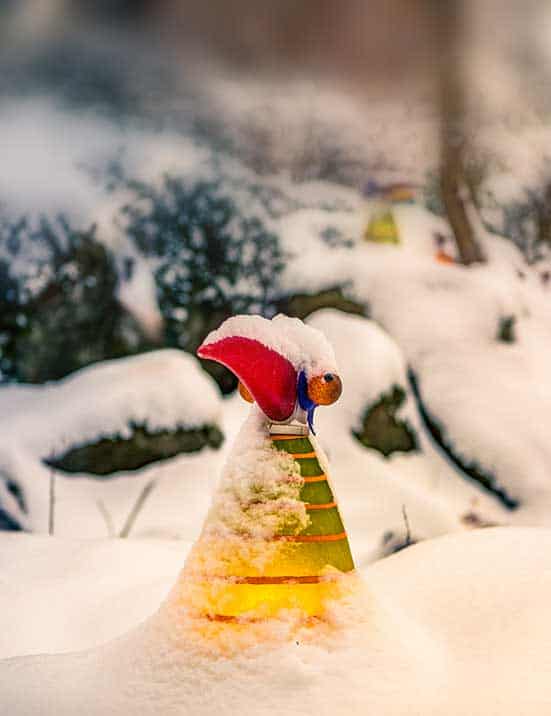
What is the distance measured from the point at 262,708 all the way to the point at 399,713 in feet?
0.49

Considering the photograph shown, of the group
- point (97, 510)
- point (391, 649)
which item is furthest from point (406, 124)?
point (391, 649)

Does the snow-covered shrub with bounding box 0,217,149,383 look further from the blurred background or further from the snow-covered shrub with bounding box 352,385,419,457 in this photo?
the snow-covered shrub with bounding box 352,385,419,457

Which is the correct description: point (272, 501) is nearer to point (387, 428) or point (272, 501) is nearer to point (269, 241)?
point (387, 428)

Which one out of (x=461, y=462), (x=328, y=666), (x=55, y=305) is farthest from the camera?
(x=55, y=305)

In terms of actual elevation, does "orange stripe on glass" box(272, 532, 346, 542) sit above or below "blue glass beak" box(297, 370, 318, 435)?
below

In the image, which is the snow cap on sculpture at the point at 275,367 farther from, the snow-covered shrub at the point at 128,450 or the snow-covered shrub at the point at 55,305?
the snow-covered shrub at the point at 55,305

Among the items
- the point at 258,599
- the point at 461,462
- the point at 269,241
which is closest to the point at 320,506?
the point at 258,599

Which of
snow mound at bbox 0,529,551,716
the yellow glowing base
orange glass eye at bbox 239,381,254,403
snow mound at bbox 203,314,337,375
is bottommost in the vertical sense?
snow mound at bbox 0,529,551,716

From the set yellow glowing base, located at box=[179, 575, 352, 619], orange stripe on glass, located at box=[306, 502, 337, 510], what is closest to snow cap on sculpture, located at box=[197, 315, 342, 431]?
orange stripe on glass, located at box=[306, 502, 337, 510]

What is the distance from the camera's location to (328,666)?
982 millimetres

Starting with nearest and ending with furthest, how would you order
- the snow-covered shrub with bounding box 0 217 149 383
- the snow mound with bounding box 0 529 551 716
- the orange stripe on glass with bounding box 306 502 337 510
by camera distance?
the snow mound with bounding box 0 529 551 716, the orange stripe on glass with bounding box 306 502 337 510, the snow-covered shrub with bounding box 0 217 149 383

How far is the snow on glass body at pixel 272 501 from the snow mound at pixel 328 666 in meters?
0.04

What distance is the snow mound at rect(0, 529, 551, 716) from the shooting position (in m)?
0.95

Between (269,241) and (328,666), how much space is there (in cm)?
172
